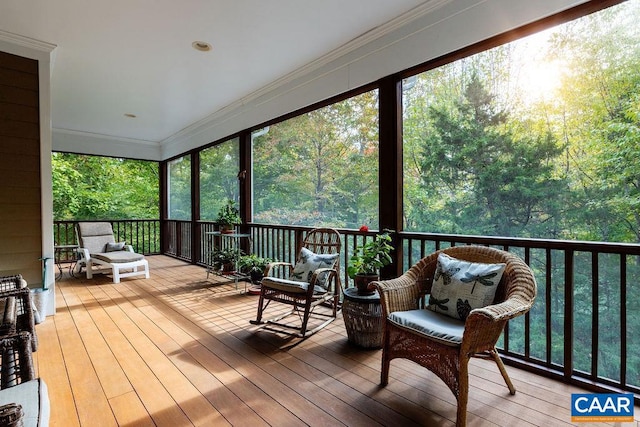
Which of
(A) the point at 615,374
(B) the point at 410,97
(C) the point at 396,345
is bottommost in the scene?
(A) the point at 615,374

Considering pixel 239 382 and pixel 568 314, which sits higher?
pixel 568 314

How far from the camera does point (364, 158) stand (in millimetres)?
4941

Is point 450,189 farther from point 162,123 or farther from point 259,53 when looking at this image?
point 162,123

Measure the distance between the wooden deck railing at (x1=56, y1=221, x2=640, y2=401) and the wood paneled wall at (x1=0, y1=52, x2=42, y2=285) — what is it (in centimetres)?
320

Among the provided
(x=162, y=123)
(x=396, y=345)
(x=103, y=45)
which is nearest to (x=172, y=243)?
(x=162, y=123)

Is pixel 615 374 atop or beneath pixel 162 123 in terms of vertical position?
beneath

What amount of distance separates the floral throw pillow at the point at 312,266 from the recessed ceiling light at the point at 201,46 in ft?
7.80

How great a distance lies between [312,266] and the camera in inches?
126

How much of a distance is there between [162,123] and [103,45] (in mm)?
3135

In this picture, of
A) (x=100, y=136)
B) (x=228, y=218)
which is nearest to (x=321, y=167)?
(x=228, y=218)

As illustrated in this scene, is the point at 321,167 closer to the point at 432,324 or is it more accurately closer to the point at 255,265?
the point at 255,265

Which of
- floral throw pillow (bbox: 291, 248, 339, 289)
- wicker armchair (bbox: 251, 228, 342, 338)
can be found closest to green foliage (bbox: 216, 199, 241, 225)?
wicker armchair (bbox: 251, 228, 342, 338)

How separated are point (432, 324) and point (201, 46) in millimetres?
3374

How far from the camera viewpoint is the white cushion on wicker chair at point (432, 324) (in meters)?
1.74
